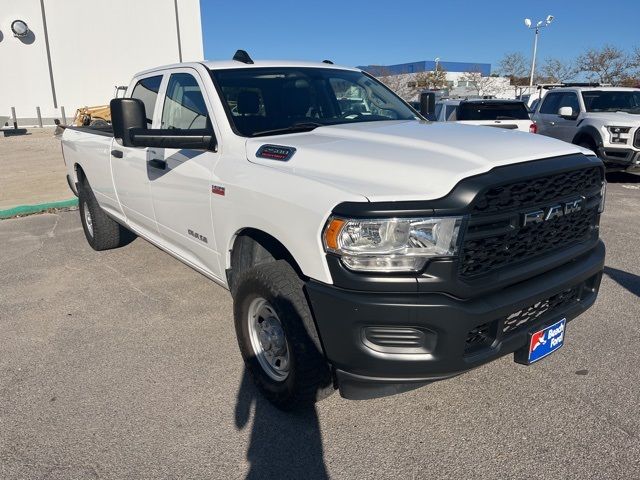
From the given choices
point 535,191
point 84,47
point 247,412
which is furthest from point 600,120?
point 84,47

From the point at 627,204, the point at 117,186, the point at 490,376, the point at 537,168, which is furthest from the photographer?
the point at 627,204

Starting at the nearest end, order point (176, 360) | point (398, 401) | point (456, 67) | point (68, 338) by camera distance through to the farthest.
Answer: point (398, 401)
point (176, 360)
point (68, 338)
point (456, 67)

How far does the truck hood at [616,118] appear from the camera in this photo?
9761mm

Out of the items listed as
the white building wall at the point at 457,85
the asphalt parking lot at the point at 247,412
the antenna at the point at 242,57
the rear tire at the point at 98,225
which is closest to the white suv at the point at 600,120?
the asphalt parking lot at the point at 247,412

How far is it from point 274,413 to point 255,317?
562mm

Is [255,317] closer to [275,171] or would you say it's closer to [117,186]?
[275,171]

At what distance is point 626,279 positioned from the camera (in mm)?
5051

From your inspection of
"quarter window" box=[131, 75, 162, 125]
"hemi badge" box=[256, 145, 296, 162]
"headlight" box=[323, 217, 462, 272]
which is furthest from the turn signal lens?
"quarter window" box=[131, 75, 162, 125]

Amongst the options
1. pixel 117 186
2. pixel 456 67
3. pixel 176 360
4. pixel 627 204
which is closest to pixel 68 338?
pixel 176 360

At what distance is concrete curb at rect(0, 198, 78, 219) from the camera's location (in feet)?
27.1

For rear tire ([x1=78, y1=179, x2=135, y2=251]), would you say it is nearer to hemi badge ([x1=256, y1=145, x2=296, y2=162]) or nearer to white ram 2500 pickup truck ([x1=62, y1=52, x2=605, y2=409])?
white ram 2500 pickup truck ([x1=62, y1=52, x2=605, y2=409])

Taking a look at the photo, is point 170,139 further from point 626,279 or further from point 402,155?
point 626,279

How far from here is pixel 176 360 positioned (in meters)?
3.64

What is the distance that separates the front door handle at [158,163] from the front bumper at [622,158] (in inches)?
346
